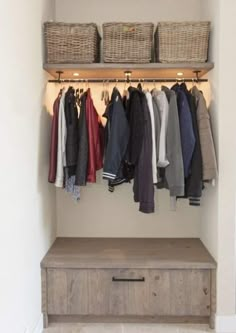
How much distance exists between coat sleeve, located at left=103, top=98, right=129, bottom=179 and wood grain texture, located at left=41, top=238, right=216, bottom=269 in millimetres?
596

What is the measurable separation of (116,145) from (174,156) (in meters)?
0.41

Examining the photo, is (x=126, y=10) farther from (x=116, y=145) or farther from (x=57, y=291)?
(x=57, y=291)

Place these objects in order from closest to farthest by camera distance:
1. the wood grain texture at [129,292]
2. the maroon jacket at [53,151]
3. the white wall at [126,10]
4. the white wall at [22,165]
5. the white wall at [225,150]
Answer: the white wall at [22,165] → the white wall at [225,150] → the wood grain texture at [129,292] → the maroon jacket at [53,151] → the white wall at [126,10]

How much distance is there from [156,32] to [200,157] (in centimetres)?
98

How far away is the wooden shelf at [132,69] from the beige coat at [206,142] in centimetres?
23

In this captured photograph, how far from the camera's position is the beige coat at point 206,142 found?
2.53 metres

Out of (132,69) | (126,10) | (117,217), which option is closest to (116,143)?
(132,69)

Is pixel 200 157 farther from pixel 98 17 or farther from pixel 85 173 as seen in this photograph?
pixel 98 17

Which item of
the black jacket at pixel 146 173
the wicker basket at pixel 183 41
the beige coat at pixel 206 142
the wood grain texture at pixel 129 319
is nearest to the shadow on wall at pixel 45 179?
the wood grain texture at pixel 129 319

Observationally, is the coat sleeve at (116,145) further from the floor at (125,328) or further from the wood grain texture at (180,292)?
the floor at (125,328)

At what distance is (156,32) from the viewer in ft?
9.01

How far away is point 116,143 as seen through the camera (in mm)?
2547

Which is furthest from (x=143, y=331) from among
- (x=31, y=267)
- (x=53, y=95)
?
(x=53, y=95)

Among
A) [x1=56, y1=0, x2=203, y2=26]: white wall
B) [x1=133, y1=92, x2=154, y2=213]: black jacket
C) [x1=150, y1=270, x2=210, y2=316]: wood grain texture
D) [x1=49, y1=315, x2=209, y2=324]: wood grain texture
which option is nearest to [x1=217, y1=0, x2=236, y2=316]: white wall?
[x1=150, y1=270, x2=210, y2=316]: wood grain texture
